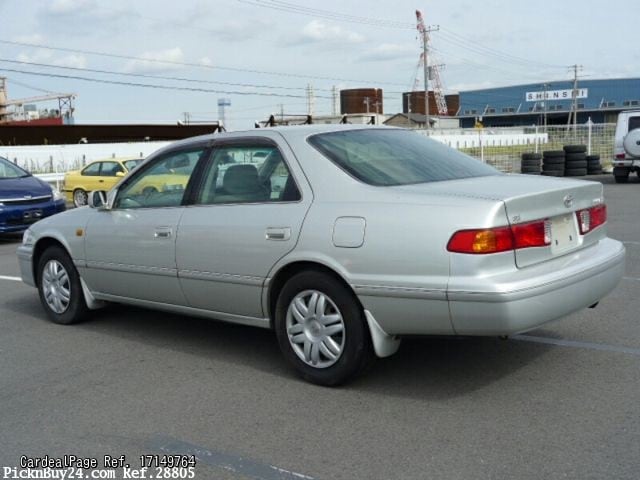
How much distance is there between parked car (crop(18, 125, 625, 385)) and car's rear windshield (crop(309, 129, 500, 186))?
16mm

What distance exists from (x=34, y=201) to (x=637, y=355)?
10497 mm

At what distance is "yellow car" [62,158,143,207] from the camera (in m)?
19.8

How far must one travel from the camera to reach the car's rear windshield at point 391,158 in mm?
4617

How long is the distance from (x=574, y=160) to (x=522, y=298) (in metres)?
20.5

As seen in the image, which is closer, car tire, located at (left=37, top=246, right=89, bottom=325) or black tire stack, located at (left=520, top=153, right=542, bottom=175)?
car tire, located at (left=37, top=246, right=89, bottom=325)

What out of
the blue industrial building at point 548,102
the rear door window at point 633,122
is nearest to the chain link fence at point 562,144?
the rear door window at point 633,122

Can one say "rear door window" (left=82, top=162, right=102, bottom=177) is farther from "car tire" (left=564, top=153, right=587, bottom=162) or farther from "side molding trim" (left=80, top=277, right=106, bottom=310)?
"side molding trim" (left=80, top=277, right=106, bottom=310)

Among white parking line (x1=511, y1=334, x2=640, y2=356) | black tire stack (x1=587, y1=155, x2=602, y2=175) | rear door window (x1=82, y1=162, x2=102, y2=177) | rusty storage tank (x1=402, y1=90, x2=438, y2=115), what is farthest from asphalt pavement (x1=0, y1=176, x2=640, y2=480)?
rusty storage tank (x1=402, y1=90, x2=438, y2=115)

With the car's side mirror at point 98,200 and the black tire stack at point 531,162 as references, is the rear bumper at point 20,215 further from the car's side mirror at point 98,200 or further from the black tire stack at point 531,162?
the black tire stack at point 531,162

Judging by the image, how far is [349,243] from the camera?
4.26 metres

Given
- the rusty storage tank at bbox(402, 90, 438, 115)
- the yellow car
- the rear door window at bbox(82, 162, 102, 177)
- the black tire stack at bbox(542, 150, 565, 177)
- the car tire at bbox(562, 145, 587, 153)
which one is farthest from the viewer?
the rusty storage tank at bbox(402, 90, 438, 115)

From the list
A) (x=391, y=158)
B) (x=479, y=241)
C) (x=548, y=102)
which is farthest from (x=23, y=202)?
(x=548, y=102)

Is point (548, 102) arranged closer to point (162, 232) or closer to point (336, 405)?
point (162, 232)

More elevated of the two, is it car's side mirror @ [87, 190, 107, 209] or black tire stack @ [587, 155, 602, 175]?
car's side mirror @ [87, 190, 107, 209]
